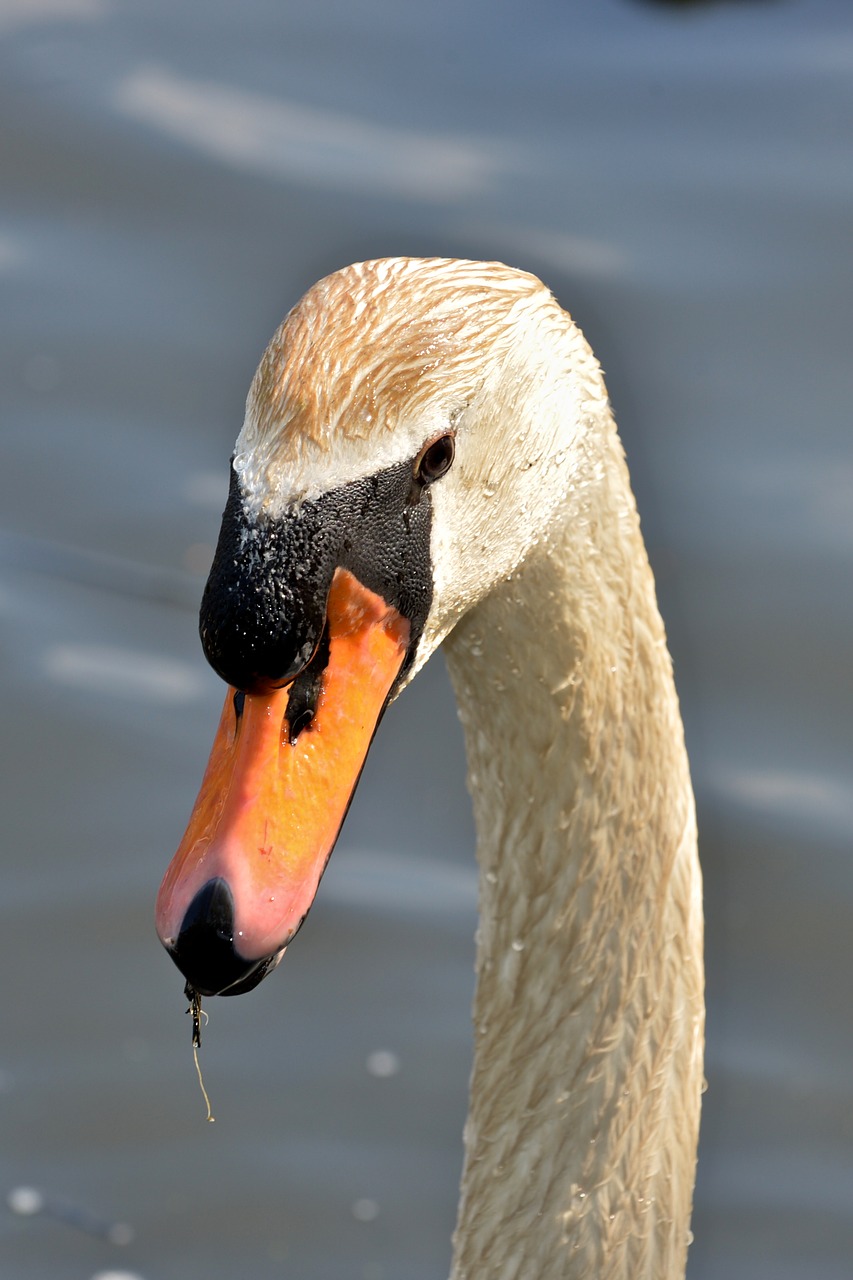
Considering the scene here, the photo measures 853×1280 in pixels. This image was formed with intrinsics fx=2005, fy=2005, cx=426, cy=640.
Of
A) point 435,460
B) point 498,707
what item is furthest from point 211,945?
point 498,707

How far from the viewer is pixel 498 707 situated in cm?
296

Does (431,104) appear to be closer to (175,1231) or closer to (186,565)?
(186,565)

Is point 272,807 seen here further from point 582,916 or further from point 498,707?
point 582,916

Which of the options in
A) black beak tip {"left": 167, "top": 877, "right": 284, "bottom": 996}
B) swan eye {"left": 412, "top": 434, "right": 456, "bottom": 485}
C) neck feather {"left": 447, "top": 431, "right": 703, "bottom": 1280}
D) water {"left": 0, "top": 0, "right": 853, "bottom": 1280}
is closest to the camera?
black beak tip {"left": 167, "top": 877, "right": 284, "bottom": 996}

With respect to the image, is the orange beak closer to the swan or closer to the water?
the swan

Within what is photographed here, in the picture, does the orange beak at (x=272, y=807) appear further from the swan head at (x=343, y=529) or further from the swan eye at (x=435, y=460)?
the swan eye at (x=435, y=460)

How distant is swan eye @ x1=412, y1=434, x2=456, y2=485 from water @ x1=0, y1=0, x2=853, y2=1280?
100 inches

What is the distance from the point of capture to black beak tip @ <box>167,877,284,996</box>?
2.31 metres

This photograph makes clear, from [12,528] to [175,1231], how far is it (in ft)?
7.15

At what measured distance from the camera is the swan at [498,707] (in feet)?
7.77

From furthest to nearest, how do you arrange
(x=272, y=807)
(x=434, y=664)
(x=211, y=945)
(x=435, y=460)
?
(x=434, y=664), (x=435, y=460), (x=272, y=807), (x=211, y=945)

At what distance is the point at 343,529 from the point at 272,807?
1.13 ft

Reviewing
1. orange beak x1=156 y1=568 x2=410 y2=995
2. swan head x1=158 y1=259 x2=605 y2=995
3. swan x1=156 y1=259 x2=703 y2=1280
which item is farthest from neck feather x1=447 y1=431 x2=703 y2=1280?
orange beak x1=156 y1=568 x2=410 y2=995

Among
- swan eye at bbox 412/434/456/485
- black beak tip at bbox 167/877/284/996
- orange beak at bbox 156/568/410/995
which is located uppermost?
swan eye at bbox 412/434/456/485
